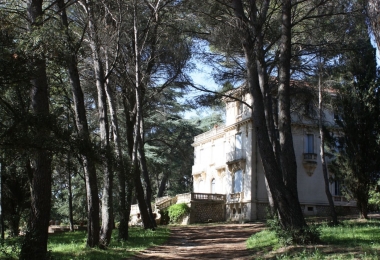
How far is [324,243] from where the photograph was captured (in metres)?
10.8

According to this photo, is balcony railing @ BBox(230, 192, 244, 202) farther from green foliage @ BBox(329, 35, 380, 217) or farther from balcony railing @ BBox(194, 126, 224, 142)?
green foliage @ BBox(329, 35, 380, 217)

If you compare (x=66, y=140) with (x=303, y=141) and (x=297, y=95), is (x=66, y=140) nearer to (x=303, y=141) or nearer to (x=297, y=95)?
(x=297, y=95)

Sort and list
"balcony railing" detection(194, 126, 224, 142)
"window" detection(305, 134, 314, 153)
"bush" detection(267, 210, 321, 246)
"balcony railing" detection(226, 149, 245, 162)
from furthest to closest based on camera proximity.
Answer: "balcony railing" detection(194, 126, 224, 142)
"window" detection(305, 134, 314, 153)
"balcony railing" detection(226, 149, 245, 162)
"bush" detection(267, 210, 321, 246)

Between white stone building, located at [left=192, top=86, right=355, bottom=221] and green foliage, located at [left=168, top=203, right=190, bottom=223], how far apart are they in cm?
347

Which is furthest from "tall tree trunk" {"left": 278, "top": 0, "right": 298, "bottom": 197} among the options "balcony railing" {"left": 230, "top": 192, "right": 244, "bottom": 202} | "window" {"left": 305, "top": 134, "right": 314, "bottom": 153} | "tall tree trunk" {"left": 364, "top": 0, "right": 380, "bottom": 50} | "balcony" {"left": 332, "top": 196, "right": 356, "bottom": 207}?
"balcony" {"left": 332, "top": 196, "right": 356, "bottom": 207}

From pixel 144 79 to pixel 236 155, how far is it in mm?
15063

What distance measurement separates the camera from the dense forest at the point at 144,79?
850 centimetres

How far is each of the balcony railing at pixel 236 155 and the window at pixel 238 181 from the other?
1.04 meters

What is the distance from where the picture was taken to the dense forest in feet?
27.9

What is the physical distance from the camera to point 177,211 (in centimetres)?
3219

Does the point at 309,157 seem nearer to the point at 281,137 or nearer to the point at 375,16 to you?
the point at 281,137

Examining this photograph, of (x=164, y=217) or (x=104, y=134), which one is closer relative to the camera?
(x=104, y=134)

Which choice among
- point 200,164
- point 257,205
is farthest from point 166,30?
point 200,164

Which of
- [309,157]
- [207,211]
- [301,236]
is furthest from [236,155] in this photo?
[301,236]
